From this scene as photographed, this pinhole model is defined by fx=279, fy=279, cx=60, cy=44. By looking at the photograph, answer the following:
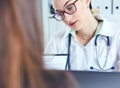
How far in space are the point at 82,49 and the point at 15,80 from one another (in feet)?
3.46

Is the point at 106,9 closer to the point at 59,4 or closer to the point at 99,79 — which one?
the point at 59,4

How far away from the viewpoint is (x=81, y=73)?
4.59ft

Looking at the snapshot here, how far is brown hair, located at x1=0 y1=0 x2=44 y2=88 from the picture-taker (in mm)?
367

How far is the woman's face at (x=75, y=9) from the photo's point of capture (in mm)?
1375

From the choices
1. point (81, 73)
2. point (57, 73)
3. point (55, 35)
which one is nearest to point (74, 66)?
A: point (81, 73)

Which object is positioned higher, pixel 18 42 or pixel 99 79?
pixel 18 42

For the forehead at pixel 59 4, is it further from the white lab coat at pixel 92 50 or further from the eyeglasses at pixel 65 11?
the white lab coat at pixel 92 50

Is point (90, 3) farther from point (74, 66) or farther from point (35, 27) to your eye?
point (35, 27)

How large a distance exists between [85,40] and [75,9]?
0.54 feet

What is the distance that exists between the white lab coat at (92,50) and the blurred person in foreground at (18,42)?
3.21ft

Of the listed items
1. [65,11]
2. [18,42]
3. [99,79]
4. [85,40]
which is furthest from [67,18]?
[18,42]

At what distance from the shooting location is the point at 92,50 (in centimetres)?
140

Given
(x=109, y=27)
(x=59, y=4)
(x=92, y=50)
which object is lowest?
(x=92, y=50)

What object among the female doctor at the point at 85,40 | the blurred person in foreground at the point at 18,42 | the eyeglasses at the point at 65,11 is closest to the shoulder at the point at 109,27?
the female doctor at the point at 85,40
